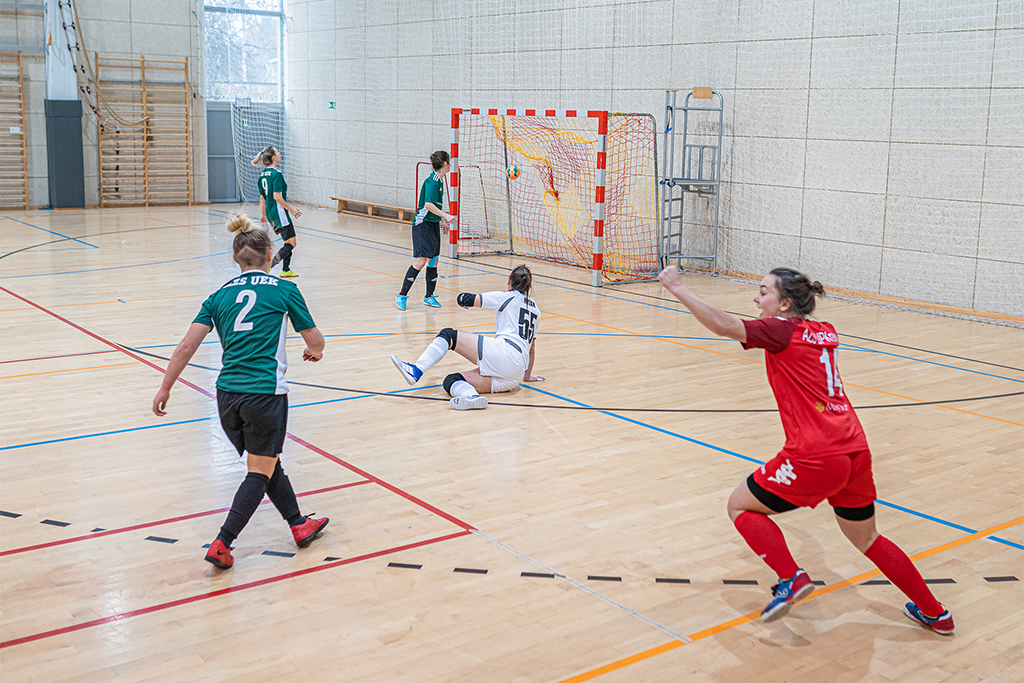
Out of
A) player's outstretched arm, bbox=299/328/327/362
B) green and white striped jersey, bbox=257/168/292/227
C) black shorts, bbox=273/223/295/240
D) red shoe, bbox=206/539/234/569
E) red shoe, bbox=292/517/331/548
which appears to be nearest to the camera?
red shoe, bbox=206/539/234/569

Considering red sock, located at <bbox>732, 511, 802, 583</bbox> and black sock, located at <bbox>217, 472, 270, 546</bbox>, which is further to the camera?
black sock, located at <bbox>217, 472, 270, 546</bbox>

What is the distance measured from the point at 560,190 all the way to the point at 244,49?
12252mm

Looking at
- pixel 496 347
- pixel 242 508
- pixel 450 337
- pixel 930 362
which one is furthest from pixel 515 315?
pixel 930 362

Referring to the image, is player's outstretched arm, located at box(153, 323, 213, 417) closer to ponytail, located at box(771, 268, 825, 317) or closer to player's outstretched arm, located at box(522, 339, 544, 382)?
ponytail, located at box(771, 268, 825, 317)

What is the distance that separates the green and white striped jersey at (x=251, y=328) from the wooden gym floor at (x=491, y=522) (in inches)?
36.0

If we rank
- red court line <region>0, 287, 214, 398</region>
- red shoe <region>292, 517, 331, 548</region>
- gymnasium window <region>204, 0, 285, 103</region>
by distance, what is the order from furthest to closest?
gymnasium window <region>204, 0, 285, 103</region> < red court line <region>0, 287, 214, 398</region> < red shoe <region>292, 517, 331, 548</region>

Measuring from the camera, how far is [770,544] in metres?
4.12

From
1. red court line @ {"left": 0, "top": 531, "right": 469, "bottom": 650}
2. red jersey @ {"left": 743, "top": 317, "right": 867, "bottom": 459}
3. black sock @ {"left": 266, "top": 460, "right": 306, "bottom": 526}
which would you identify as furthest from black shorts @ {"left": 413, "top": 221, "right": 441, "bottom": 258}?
red jersey @ {"left": 743, "top": 317, "right": 867, "bottom": 459}

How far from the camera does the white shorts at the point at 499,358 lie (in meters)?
7.78

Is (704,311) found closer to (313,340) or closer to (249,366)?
(313,340)

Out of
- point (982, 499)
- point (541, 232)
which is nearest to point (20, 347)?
point (982, 499)

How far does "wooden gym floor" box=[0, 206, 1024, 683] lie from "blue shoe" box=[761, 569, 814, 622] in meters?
0.11

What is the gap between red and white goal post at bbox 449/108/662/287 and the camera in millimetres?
15375

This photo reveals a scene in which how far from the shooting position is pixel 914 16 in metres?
12.1
